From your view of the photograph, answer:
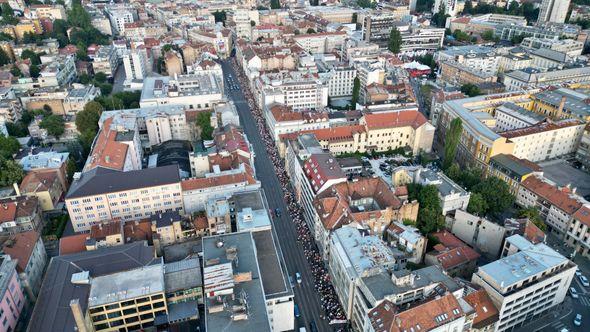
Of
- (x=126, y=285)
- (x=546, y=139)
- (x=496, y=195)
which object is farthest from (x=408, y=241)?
(x=546, y=139)

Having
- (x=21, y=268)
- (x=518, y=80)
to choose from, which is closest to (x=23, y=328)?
(x=21, y=268)

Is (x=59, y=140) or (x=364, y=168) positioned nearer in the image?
(x=364, y=168)

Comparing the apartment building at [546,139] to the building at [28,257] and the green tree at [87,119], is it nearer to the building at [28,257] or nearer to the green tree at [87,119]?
the building at [28,257]

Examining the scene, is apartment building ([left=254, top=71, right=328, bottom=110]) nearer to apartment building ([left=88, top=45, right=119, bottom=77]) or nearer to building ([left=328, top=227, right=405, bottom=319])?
building ([left=328, top=227, right=405, bottom=319])

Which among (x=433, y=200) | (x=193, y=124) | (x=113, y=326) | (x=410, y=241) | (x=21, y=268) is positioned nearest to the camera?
(x=113, y=326)

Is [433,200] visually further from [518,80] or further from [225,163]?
[518,80]

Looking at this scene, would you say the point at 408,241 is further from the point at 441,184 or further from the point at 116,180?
the point at 116,180

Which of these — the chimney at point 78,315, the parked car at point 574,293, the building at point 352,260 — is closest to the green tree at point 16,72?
the chimney at point 78,315
